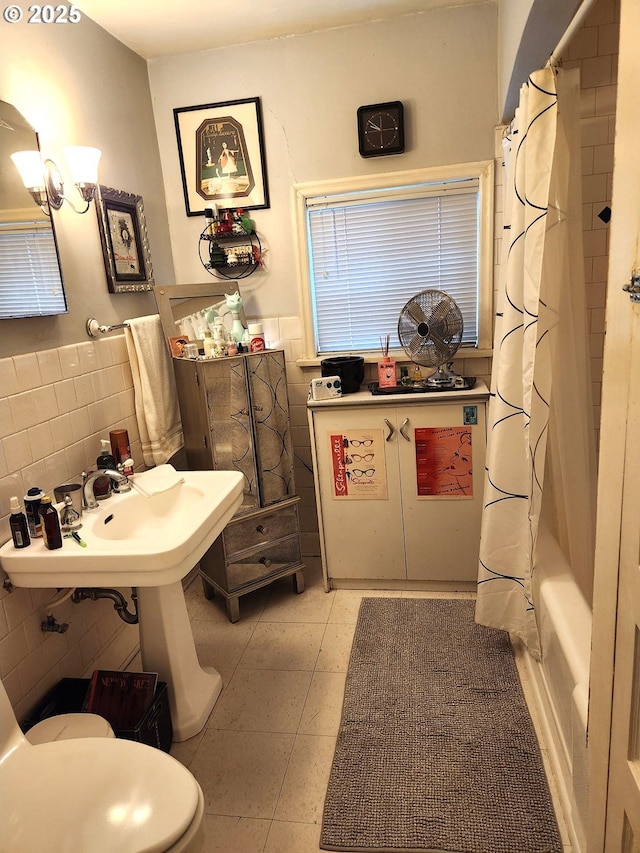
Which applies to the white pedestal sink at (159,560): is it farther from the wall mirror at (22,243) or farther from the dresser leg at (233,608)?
the wall mirror at (22,243)

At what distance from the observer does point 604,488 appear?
3.53ft

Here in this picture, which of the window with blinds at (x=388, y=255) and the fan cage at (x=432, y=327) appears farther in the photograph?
the window with blinds at (x=388, y=255)

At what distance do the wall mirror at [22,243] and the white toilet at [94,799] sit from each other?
1.16m

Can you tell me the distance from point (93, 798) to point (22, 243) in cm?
156

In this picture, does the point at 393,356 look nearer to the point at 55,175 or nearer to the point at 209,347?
the point at 209,347

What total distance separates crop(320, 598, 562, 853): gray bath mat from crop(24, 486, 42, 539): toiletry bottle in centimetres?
121

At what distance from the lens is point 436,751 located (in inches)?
71.7

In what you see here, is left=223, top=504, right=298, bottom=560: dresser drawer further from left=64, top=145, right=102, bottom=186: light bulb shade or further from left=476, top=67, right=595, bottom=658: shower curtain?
left=64, top=145, right=102, bottom=186: light bulb shade

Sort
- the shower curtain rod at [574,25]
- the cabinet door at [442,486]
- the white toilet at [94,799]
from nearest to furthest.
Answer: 1. the white toilet at [94,799]
2. the shower curtain rod at [574,25]
3. the cabinet door at [442,486]

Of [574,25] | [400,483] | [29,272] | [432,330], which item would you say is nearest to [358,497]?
[400,483]

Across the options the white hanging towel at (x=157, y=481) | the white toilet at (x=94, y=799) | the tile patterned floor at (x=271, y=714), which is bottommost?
the tile patterned floor at (x=271, y=714)

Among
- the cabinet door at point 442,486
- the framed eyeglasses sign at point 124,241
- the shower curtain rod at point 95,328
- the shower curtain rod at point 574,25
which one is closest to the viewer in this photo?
the shower curtain rod at point 574,25

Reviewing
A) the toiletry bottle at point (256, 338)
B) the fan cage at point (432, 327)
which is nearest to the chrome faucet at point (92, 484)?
the toiletry bottle at point (256, 338)

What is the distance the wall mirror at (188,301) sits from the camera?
2.55 m
